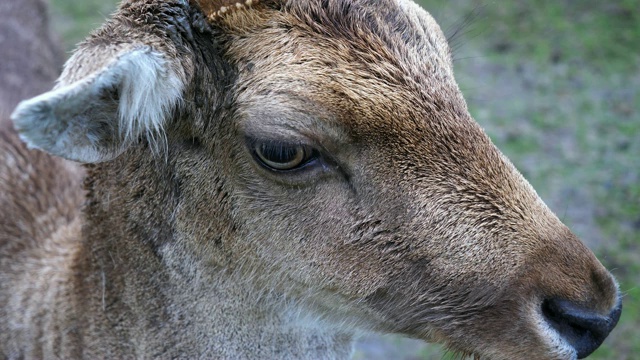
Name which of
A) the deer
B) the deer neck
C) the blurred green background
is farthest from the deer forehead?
the blurred green background

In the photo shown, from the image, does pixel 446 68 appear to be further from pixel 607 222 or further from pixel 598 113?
pixel 598 113

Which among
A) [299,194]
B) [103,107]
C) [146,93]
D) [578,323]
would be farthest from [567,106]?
[103,107]

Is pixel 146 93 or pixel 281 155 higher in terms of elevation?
pixel 146 93

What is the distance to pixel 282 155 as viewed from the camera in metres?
3.02

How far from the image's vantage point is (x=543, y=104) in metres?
9.23

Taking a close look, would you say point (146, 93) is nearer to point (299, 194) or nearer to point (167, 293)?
point (299, 194)

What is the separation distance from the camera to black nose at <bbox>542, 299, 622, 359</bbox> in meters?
2.84

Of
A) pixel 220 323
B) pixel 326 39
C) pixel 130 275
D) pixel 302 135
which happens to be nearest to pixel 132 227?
pixel 130 275

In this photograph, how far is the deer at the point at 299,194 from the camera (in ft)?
9.61

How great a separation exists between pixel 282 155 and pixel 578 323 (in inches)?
55.0

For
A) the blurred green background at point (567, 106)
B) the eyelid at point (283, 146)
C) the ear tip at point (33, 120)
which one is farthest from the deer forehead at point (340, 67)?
the blurred green background at point (567, 106)

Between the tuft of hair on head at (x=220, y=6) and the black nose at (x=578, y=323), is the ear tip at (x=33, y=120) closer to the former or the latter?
the tuft of hair on head at (x=220, y=6)

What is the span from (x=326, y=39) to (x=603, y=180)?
5.83 meters

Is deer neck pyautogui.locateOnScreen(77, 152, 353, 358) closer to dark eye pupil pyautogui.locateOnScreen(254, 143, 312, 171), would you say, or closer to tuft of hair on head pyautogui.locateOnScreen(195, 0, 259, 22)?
dark eye pupil pyautogui.locateOnScreen(254, 143, 312, 171)
